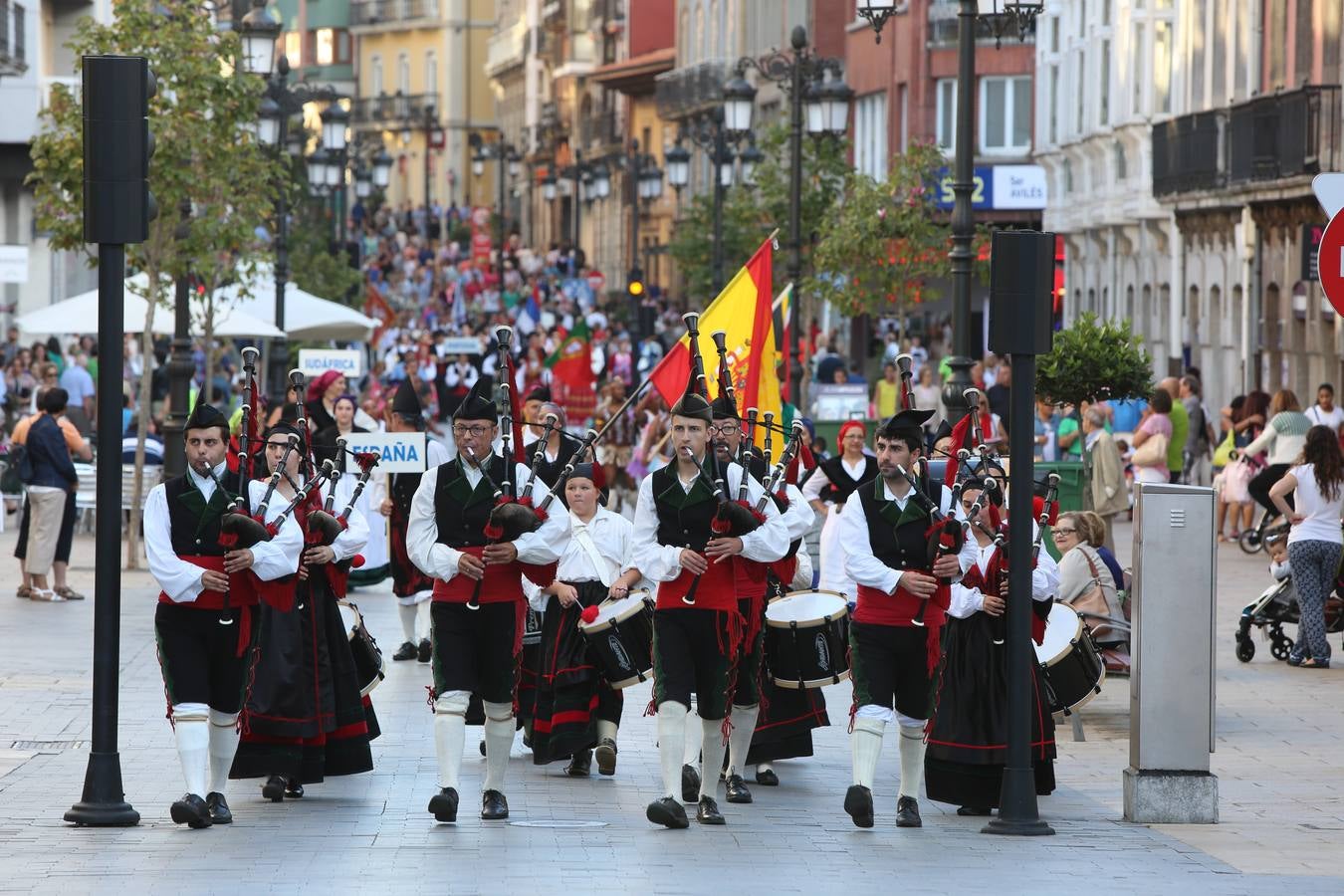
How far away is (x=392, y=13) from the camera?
462ft

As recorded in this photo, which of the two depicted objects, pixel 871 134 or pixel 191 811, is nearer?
pixel 191 811

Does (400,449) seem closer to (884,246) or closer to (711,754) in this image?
(711,754)

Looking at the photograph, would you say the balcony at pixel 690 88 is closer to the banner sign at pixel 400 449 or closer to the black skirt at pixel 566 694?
the banner sign at pixel 400 449

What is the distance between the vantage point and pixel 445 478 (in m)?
11.2

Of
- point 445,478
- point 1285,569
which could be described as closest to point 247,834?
point 445,478

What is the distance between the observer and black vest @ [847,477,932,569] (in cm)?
1112

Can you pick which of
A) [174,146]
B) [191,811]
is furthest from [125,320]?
[191,811]

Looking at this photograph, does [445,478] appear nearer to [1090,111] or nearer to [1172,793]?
[1172,793]

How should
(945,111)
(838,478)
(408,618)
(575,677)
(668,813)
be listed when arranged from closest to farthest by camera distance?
(668,813) < (575,677) < (838,478) < (408,618) < (945,111)

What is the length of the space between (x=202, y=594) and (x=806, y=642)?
9.73 feet

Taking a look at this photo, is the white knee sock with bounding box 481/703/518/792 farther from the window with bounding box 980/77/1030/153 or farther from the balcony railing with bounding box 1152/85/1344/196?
the window with bounding box 980/77/1030/153

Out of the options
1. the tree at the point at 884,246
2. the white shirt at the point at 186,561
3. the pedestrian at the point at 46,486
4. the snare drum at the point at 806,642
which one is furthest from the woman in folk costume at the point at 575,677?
the tree at the point at 884,246

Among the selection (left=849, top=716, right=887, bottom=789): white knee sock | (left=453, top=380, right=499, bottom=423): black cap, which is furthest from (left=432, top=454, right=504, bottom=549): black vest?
(left=849, top=716, right=887, bottom=789): white knee sock

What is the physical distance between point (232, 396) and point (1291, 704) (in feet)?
76.7
